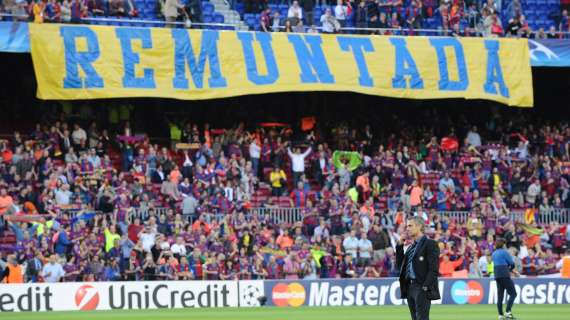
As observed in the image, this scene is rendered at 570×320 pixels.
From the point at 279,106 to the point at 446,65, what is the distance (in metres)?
5.09

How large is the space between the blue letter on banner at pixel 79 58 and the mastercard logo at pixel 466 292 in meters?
10.1

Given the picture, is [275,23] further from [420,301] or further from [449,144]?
[420,301]

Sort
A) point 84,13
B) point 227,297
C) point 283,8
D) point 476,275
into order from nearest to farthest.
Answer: point 227,297 → point 476,275 → point 84,13 → point 283,8

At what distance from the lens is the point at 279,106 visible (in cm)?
3516

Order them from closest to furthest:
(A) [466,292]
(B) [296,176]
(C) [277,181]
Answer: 1. (A) [466,292]
2. (C) [277,181]
3. (B) [296,176]

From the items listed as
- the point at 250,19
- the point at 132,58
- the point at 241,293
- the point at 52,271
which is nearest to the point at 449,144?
the point at 250,19

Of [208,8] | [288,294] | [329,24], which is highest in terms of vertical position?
[208,8]

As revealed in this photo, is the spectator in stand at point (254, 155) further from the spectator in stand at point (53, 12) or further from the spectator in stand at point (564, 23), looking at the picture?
the spectator in stand at point (564, 23)

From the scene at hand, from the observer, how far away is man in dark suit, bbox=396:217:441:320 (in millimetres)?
14086

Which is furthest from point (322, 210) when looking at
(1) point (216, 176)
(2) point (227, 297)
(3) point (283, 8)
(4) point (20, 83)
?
(4) point (20, 83)

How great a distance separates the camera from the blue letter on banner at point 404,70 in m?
32.6

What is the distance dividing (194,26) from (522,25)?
943cm

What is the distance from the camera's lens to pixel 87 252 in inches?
1041

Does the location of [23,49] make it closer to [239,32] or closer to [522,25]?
[239,32]
